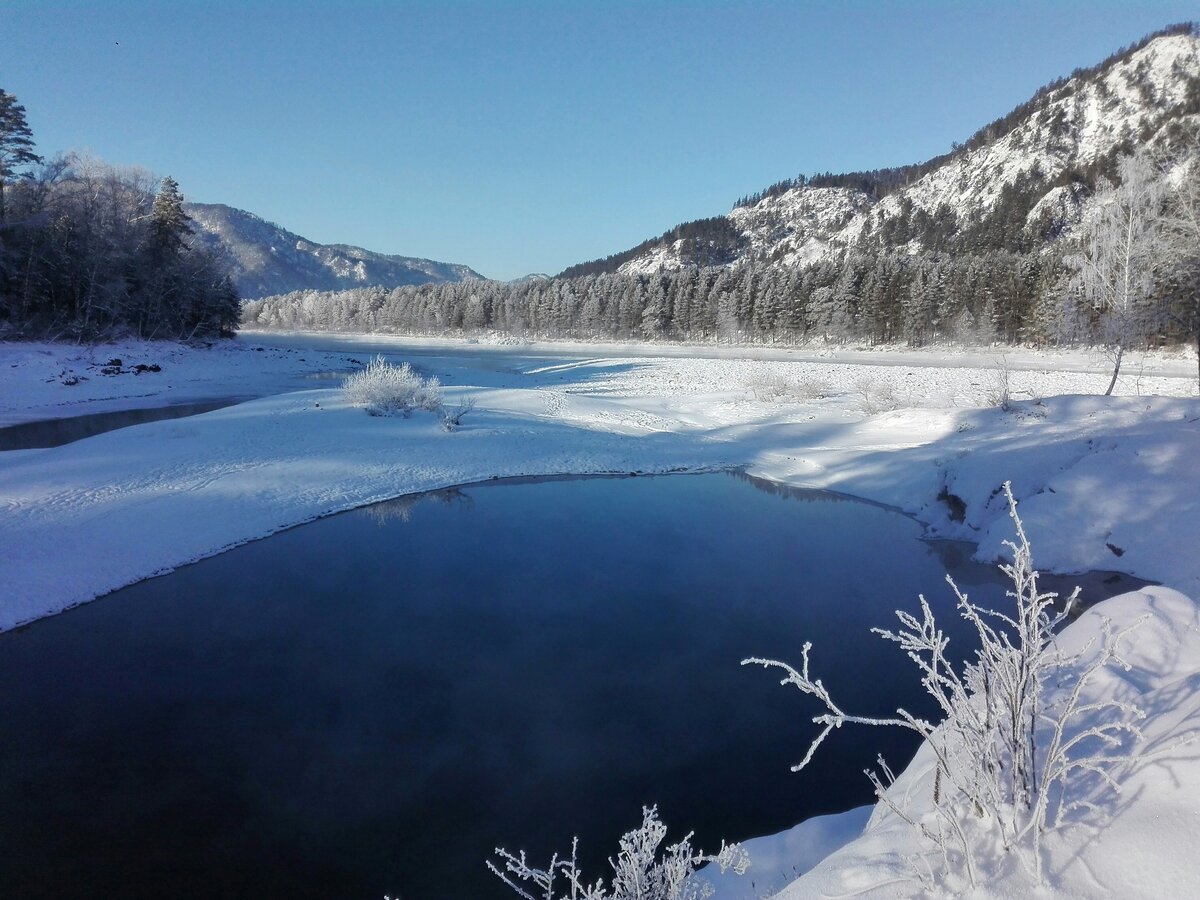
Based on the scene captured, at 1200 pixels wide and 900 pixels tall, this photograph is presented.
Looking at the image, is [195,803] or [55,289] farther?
[55,289]

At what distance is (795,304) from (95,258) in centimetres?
6003

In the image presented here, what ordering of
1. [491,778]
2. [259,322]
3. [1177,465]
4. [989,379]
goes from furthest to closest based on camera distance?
[259,322], [989,379], [1177,465], [491,778]

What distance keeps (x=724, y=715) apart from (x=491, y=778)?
8.40 ft

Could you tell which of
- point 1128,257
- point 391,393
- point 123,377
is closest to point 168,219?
point 123,377

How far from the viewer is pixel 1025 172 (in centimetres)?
9569

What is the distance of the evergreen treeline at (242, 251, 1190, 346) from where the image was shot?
5375 centimetres

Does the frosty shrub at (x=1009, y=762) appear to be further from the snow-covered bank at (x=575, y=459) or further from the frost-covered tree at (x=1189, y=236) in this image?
the frost-covered tree at (x=1189, y=236)

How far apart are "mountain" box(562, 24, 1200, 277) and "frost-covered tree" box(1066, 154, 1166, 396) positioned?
5975 centimetres

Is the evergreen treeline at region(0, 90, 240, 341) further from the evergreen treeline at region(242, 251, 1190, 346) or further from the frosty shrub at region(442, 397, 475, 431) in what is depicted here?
the evergreen treeline at region(242, 251, 1190, 346)

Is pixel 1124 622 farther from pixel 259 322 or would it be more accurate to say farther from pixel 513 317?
pixel 259 322

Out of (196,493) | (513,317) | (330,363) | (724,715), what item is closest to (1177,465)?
(724,715)

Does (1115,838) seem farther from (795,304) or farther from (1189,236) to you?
(795,304)

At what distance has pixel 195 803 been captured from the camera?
17.4 feet

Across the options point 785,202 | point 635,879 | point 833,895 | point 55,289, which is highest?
point 785,202
